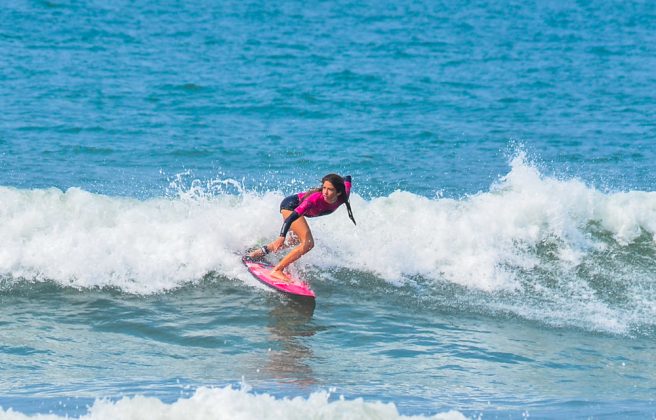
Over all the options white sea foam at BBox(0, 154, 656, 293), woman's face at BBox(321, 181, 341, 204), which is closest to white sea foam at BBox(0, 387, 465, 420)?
woman's face at BBox(321, 181, 341, 204)

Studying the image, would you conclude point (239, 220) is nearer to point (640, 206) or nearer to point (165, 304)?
point (165, 304)

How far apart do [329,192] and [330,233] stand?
7.29 feet

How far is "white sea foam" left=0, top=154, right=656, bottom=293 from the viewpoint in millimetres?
11430

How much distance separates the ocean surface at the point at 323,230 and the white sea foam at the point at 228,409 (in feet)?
0.07

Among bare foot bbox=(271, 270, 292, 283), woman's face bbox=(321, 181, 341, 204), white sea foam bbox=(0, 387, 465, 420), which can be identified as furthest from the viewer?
bare foot bbox=(271, 270, 292, 283)

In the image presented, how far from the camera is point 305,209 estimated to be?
10461 millimetres

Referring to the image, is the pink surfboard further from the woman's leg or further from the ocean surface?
the ocean surface

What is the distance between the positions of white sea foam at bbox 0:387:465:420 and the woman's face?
3513mm

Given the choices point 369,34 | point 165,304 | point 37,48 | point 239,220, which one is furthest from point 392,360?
point 369,34

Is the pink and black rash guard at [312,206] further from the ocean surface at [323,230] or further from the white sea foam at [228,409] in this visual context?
the white sea foam at [228,409]

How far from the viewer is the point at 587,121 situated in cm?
1988

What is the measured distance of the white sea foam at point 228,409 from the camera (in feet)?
21.9

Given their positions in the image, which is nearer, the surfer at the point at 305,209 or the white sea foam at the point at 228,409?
the white sea foam at the point at 228,409

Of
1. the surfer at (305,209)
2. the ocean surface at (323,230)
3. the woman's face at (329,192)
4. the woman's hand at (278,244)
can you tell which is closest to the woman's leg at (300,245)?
the surfer at (305,209)
